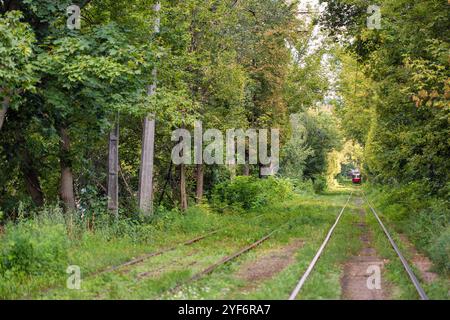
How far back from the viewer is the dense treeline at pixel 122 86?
13094 millimetres

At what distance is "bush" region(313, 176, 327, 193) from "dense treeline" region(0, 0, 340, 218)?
2134cm

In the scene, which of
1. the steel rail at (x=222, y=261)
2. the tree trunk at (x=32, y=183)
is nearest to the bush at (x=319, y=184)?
the steel rail at (x=222, y=261)

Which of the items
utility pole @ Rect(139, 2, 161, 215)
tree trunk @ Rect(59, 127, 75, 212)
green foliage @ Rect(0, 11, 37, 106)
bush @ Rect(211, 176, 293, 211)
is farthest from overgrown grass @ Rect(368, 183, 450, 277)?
tree trunk @ Rect(59, 127, 75, 212)

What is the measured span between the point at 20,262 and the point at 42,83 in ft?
16.7

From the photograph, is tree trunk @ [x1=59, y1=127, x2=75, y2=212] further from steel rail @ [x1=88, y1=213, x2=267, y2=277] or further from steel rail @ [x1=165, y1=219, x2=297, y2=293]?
steel rail @ [x1=165, y1=219, x2=297, y2=293]

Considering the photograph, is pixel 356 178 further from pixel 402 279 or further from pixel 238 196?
pixel 402 279

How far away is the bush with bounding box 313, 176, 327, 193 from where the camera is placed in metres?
57.0

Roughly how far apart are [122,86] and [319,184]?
45.0 m

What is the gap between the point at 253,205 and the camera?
3050 centimetres

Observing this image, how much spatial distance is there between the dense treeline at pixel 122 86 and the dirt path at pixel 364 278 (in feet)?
22.0

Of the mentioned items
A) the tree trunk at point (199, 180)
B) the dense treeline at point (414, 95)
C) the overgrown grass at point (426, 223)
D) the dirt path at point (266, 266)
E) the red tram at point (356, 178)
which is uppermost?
the dense treeline at point (414, 95)

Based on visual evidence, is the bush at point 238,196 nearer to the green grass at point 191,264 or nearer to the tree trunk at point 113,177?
the green grass at point 191,264
